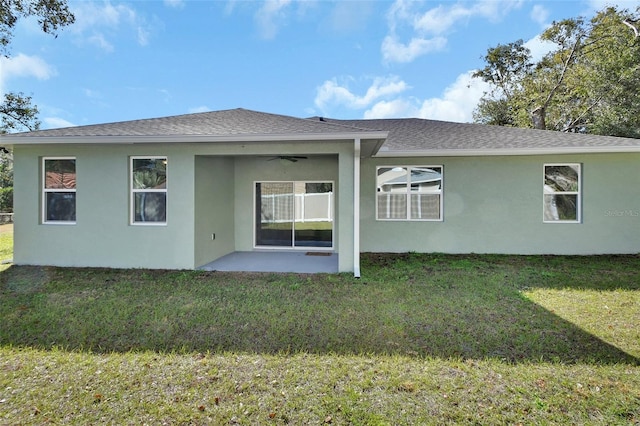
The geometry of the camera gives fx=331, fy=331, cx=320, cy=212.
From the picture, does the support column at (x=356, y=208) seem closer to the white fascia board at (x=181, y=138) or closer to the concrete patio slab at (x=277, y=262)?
the white fascia board at (x=181, y=138)

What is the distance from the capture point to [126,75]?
17469 millimetres

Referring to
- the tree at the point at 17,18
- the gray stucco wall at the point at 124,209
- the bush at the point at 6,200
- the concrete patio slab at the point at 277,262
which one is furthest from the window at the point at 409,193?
the bush at the point at 6,200

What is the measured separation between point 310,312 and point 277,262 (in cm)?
356

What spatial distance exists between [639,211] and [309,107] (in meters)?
18.4

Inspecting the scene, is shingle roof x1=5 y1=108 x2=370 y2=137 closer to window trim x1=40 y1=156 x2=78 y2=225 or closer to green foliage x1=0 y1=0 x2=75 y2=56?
window trim x1=40 y1=156 x2=78 y2=225

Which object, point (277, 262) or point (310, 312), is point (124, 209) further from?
point (310, 312)

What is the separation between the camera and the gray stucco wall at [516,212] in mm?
9023

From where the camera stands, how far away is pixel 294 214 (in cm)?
1008

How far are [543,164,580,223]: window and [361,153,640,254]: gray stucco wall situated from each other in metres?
0.17

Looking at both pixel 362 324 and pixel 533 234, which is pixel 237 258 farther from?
pixel 533 234

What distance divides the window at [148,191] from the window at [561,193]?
9963 mm

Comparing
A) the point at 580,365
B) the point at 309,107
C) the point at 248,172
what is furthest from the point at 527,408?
the point at 309,107

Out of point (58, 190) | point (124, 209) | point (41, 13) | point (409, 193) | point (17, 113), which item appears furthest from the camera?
point (17, 113)

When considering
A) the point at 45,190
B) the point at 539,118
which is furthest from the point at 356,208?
the point at 539,118
